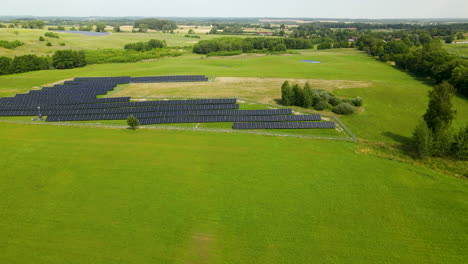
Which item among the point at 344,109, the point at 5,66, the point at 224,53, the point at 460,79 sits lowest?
the point at 344,109

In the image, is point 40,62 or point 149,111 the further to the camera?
point 40,62

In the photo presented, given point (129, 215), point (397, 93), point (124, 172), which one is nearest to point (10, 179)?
point (124, 172)

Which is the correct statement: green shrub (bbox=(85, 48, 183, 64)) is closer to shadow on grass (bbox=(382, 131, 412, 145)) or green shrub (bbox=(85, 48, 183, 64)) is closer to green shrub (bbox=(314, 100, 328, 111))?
green shrub (bbox=(314, 100, 328, 111))

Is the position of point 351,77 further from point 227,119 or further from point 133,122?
point 133,122

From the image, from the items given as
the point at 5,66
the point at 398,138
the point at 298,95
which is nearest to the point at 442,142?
the point at 398,138

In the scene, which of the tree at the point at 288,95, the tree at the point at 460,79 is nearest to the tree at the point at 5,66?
the tree at the point at 288,95

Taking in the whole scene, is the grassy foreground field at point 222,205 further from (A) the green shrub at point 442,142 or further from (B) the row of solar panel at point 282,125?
(B) the row of solar panel at point 282,125

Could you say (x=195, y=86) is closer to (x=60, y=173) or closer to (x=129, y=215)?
(x=60, y=173)
